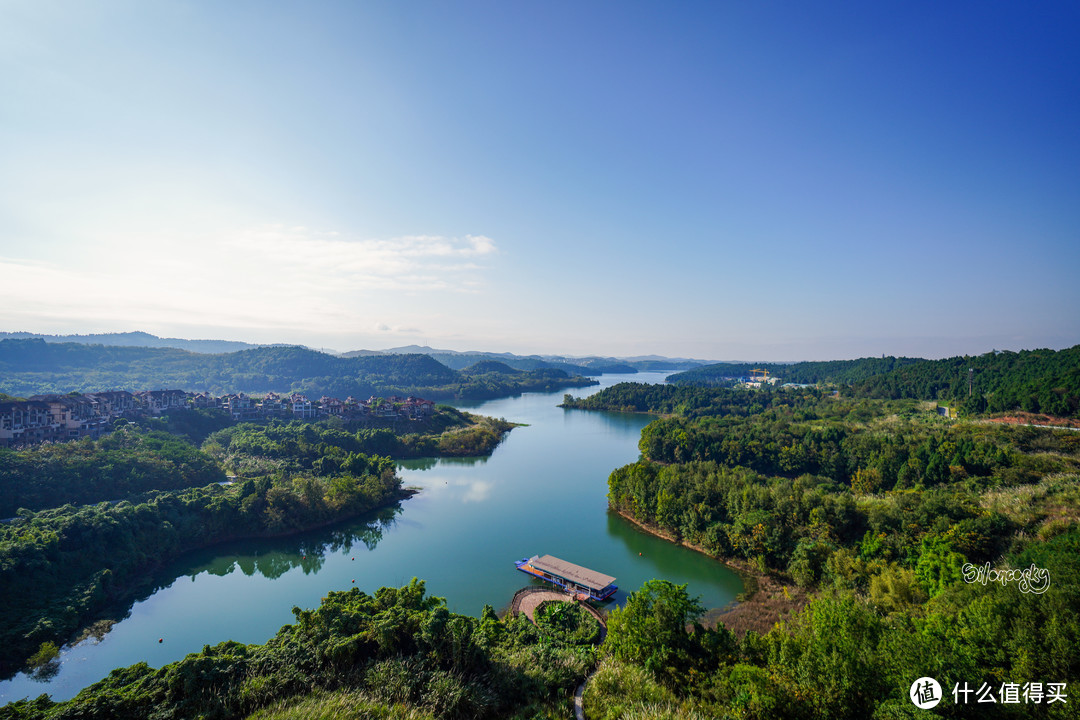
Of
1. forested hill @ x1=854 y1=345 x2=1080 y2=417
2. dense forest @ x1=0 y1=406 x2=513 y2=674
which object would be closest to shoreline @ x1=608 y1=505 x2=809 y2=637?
dense forest @ x1=0 y1=406 x2=513 y2=674

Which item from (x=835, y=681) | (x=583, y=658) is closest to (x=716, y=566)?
(x=583, y=658)

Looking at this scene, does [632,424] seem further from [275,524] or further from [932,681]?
[932,681]

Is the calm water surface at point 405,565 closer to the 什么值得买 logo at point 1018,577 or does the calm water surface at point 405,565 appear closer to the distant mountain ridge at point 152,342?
the 什么值得买 logo at point 1018,577

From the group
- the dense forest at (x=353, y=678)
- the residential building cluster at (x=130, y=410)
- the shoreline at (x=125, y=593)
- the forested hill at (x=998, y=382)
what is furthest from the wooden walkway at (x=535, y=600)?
the forested hill at (x=998, y=382)

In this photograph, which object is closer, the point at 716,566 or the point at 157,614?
the point at 157,614

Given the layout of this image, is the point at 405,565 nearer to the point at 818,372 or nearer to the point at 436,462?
the point at 436,462
